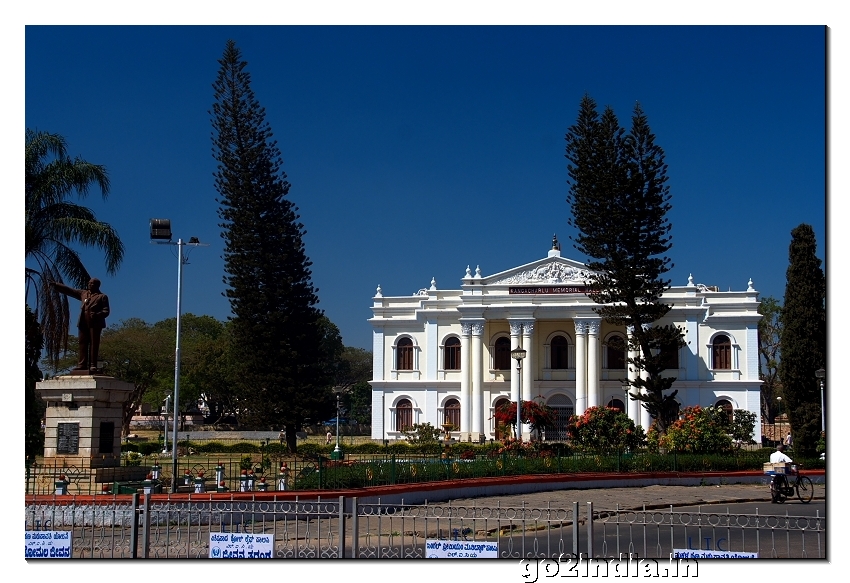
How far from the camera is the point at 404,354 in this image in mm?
39844

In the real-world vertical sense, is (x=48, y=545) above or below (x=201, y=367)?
below

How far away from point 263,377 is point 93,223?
14.1 meters

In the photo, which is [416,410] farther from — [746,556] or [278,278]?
[746,556]

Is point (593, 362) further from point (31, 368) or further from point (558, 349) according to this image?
point (31, 368)

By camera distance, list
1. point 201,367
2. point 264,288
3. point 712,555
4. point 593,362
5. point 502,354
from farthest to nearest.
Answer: point 201,367, point 502,354, point 593,362, point 264,288, point 712,555

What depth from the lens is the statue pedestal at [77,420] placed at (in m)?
12.9

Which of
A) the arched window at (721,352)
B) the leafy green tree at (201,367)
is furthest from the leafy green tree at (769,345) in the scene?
the leafy green tree at (201,367)

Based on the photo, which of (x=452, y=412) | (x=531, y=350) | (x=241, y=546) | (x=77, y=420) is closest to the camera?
(x=241, y=546)

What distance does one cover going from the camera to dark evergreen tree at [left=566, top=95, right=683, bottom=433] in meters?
23.9

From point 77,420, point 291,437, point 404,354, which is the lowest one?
point 291,437

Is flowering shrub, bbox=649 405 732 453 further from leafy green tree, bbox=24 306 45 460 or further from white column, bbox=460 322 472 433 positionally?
white column, bbox=460 322 472 433

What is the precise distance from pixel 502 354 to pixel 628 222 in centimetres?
1555

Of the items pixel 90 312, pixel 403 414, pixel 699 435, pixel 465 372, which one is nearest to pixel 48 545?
pixel 90 312

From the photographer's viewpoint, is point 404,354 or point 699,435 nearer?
point 699,435
